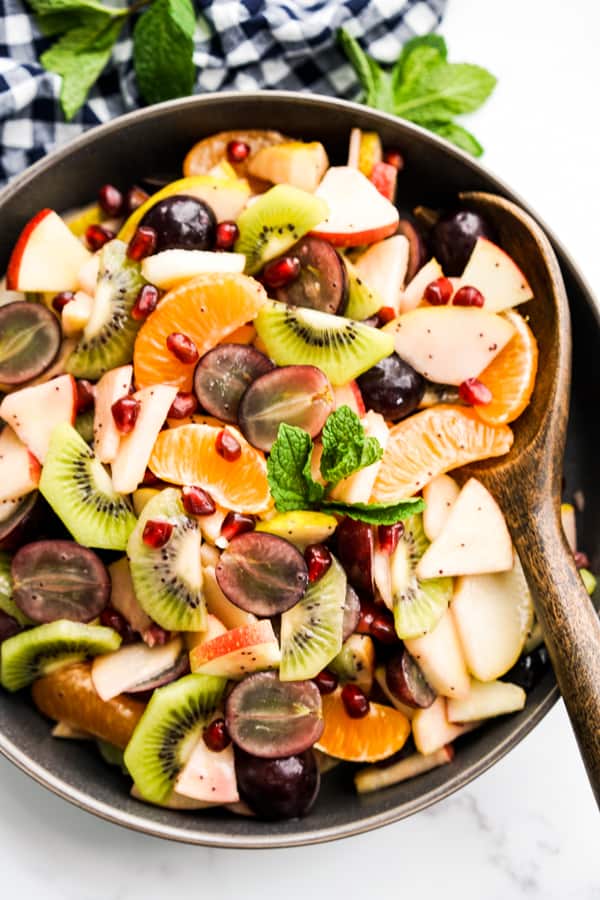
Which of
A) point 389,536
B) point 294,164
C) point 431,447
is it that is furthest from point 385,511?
point 294,164

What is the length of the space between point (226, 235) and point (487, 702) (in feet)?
4.46

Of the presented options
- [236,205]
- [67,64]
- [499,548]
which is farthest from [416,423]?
[67,64]

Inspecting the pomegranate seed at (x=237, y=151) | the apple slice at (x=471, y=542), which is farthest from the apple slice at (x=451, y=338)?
the pomegranate seed at (x=237, y=151)

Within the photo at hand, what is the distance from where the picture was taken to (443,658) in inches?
92.6

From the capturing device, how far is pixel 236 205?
8.21 ft

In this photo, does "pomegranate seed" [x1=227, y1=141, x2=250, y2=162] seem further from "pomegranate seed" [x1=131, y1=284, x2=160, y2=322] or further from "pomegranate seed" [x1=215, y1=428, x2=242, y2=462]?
"pomegranate seed" [x1=215, y1=428, x2=242, y2=462]

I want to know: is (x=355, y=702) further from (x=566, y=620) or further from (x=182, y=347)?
(x=182, y=347)

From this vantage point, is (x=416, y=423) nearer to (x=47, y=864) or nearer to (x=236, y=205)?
(x=236, y=205)

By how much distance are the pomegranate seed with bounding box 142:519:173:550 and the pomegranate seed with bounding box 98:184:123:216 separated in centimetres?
93

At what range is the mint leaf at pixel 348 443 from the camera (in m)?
2.17

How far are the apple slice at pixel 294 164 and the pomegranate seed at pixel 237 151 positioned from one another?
0.04 metres

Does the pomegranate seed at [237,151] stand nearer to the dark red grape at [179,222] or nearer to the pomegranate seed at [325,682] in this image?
the dark red grape at [179,222]

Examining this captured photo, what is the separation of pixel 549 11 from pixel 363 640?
79.0 inches

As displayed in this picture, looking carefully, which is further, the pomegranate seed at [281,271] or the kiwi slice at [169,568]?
the pomegranate seed at [281,271]
